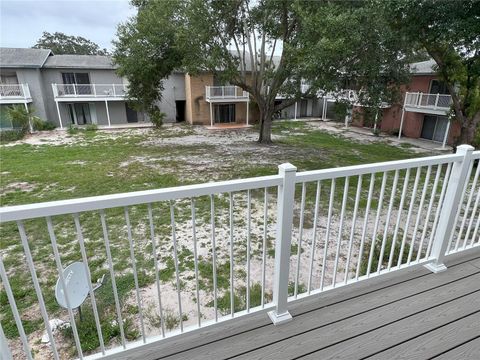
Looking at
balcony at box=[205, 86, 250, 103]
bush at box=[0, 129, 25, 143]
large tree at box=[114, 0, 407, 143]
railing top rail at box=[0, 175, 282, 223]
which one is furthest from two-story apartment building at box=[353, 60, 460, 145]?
bush at box=[0, 129, 25, 143]

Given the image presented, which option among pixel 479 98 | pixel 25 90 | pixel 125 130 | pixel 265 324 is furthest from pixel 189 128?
pixel 265 324

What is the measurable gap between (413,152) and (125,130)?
46.8 ft

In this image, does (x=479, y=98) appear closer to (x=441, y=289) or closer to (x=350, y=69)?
(x=350, y=69)

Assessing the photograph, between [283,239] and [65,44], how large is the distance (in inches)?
1510

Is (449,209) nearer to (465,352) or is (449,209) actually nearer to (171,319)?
(465,352)

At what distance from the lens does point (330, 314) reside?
1.91 m

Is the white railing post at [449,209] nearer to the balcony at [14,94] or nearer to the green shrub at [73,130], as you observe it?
the green shrub at [73,130]

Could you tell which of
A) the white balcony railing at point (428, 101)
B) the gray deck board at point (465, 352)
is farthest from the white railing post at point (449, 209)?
the white balcony railing at point (428, 101)

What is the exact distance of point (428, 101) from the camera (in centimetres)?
1363

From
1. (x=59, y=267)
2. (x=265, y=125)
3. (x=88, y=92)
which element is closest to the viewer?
(x=59, y=267)

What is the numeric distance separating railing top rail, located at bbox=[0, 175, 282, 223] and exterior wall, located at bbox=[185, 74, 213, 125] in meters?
17.5

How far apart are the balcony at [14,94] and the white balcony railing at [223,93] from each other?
31.4ft

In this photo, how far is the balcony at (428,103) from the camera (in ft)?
41.9

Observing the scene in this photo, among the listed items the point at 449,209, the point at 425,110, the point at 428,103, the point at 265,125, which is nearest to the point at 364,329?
the point at 449,209
